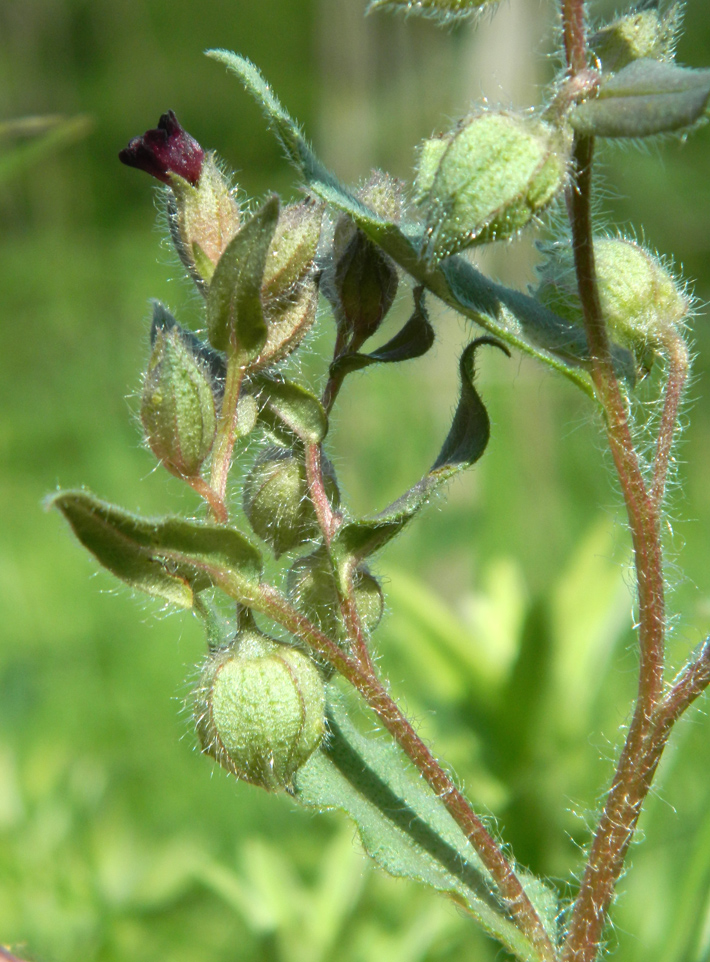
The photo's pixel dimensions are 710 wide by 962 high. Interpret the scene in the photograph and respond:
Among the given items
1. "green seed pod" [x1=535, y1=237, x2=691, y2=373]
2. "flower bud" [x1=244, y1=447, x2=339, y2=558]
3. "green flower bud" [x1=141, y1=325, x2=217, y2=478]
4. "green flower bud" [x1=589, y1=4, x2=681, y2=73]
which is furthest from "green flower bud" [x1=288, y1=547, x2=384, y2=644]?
"green flower bud" [x1=589, y1=4, x2=681, y2=73]

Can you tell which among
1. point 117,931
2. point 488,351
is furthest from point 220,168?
point 488,351

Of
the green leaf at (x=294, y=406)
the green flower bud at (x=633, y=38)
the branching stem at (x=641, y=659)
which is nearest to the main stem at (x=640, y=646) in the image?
the branching stem at (x=641, y=659)

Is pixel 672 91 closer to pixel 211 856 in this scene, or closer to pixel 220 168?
pixel 220 168

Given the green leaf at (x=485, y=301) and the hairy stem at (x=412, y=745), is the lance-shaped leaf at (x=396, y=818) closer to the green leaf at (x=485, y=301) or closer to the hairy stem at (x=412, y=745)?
the hairy stem at (x=412, y=745)

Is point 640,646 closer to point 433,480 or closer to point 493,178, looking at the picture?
point 433,480

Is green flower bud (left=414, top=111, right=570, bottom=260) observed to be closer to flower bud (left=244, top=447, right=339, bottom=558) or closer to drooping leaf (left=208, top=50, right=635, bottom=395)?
drooping leaf (left=208, top=50, right=635, bottom=395)
